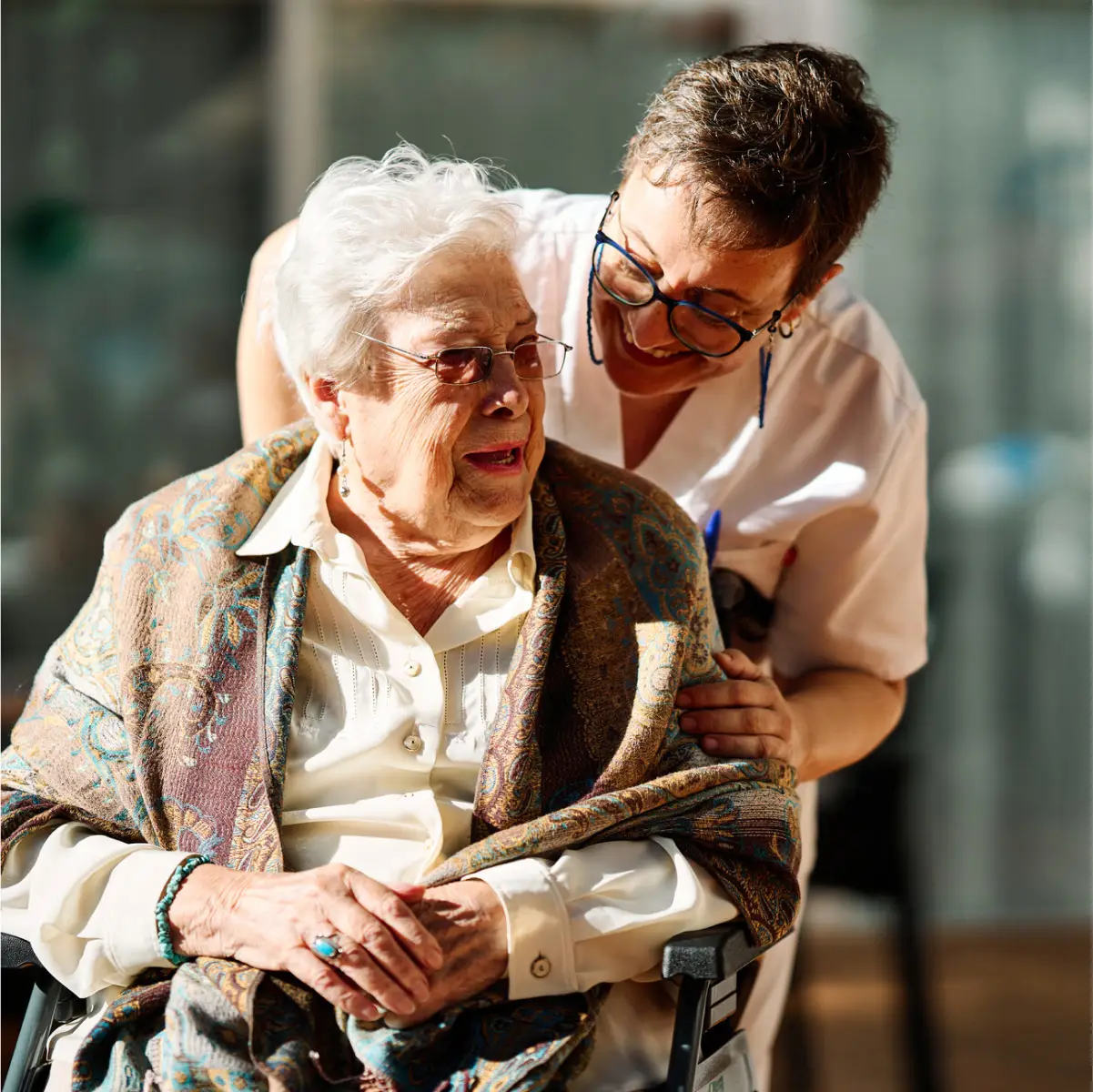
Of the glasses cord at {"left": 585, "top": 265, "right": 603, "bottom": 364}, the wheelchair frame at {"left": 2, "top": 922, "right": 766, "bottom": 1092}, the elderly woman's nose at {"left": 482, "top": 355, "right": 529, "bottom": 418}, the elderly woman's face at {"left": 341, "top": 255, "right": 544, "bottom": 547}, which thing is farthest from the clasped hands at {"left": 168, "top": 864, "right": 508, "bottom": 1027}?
the glasses cord at {"left": 585, "top": 265, "right": 603, "bottom": 364}

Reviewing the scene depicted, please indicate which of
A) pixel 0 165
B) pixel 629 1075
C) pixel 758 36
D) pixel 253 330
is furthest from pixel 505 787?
pixel 758 36

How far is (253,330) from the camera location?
2240mm

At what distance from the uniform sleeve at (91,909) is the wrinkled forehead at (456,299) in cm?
77

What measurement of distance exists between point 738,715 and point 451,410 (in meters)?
0.58

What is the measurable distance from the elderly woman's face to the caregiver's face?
0.65 feet

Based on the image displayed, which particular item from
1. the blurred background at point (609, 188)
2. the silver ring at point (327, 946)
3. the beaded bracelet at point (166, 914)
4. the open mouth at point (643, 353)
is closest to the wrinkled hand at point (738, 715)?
the open mouth at point (643, 353)

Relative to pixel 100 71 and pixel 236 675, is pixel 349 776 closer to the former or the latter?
pixel 236 675

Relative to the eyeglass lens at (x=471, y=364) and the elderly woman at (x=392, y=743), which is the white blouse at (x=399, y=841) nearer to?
the elderly woman at (x=392, y=743)

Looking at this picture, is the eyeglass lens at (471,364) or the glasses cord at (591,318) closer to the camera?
the eyeglass lens at (471,364)

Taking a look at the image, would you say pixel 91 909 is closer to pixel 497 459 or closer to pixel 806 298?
pixel 497 459

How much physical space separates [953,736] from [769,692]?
315 centimetres

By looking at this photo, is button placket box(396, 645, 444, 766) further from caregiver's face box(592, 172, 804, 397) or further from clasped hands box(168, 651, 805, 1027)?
caregiver's face box(592, 172, 804, 397)

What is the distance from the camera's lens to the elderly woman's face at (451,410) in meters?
1.86

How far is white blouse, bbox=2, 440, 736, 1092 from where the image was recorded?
66.2 inches
